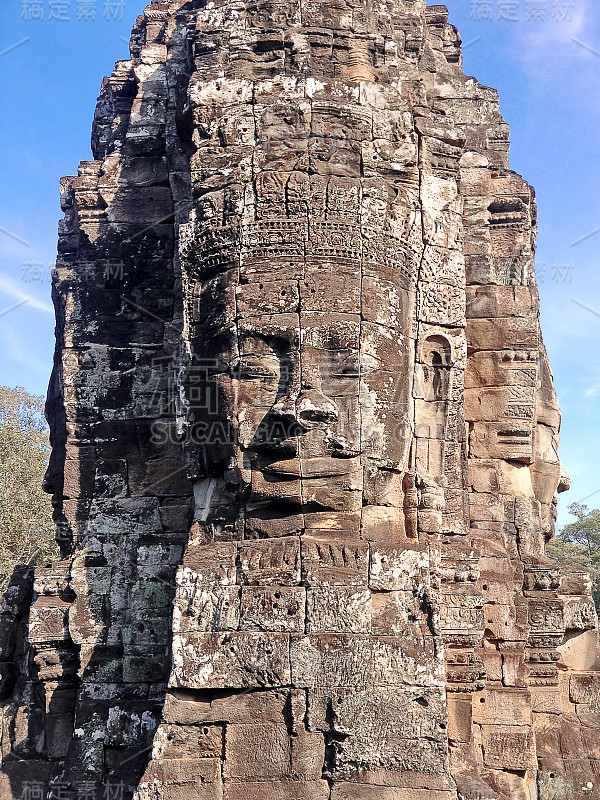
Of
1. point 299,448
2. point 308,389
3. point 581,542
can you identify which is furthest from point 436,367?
point 581,542

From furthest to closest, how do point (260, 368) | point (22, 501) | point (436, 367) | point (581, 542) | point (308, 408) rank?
point (581, 542) → point (22, 501) → point (436, 367) → point (260, 368) → point (308, 408)

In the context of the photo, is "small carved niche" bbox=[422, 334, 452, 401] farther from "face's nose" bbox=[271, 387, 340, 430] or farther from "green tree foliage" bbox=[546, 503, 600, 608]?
"green tree foliage" bbox=[546, 503, 600, 608]

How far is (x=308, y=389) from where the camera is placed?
830 centimetres

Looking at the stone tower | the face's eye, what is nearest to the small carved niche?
the stone tower

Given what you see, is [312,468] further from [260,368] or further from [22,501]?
[22,501]

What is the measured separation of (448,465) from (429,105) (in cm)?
348

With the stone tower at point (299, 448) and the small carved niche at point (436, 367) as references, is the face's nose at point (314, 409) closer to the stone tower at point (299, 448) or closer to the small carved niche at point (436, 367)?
the stone tower at point (299, 448)

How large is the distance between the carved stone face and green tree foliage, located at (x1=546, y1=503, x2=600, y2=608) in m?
21.4

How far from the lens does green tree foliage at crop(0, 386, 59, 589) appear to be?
21.1 metres

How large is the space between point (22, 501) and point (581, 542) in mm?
19003

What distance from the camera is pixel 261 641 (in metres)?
7.77

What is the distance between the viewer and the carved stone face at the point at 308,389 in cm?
823

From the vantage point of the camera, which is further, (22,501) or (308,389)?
(22,501)

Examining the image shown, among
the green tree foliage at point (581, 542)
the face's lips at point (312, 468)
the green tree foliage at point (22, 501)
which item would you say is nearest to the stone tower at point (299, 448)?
the face's lips at point (312, 468)
